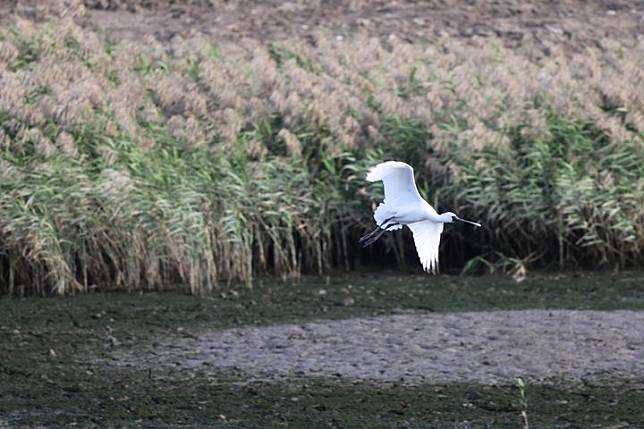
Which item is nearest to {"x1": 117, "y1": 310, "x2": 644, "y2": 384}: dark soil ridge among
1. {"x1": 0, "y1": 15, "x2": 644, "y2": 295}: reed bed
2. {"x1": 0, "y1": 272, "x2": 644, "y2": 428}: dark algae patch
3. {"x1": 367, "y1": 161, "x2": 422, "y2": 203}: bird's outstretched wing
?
{"x1": 0, "y1": 272, "x2": 644, "y2": 428}: dark algae patch

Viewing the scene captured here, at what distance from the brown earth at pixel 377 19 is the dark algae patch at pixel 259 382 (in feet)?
17.6

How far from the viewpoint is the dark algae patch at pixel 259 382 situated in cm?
841

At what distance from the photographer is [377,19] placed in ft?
57.4

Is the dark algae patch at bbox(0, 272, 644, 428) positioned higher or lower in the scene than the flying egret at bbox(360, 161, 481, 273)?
lower

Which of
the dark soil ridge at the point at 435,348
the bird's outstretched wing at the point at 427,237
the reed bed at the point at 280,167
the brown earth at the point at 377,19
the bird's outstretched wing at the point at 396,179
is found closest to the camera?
the bird's outstretched wing at the point at 396,179

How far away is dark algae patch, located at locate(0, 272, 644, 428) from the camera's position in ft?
27.6

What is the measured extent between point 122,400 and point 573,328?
3.11 metres

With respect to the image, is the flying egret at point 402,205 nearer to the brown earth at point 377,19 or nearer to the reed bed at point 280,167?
the reed bed at point 280,167

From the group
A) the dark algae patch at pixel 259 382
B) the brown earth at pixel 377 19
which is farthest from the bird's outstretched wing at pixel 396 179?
the brown earth at pixel 377 19

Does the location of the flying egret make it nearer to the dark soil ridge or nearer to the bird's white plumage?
the bird's white plumage

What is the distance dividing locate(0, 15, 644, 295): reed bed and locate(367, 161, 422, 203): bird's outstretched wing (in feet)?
9.54

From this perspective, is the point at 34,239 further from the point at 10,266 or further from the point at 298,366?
the point at 298,366

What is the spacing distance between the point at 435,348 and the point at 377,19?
26.8 ft

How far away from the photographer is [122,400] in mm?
8781
